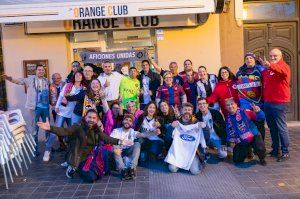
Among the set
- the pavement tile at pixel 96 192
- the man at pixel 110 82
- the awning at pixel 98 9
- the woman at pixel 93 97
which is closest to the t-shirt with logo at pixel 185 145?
the pavement tile at pixel 96 192

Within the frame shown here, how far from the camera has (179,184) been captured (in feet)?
18.4

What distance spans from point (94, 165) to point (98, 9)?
3.33 meters

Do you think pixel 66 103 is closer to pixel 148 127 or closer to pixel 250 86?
pixel 148 127

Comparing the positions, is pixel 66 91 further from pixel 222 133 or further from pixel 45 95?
pixel 222 133

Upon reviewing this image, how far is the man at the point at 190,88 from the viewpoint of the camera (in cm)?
746

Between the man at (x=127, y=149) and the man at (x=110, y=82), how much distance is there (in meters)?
0.92

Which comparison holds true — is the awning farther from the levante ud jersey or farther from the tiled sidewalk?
the tiled sidewalk

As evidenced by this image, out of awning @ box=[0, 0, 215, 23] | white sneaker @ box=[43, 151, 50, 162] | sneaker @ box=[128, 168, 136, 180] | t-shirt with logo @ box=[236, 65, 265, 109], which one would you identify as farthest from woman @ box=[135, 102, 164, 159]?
awning @ box=[0, 0, 215, 23]

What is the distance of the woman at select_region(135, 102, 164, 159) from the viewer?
665cm

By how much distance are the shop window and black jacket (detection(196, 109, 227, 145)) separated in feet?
11.6

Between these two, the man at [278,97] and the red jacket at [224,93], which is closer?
the man at [278,97]

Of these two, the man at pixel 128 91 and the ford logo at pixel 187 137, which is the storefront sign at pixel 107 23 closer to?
the man at pixel 128 91

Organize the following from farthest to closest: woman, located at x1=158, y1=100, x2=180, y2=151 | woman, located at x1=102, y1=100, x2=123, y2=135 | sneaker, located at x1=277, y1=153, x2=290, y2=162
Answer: woman, located at x1=102, y1=100, x2=123, y2=135 < woman, located at x1=158, y1=100, x2=180, y2=151 < sneaker, located at x1=277, y1=153, x2=290, y2=162

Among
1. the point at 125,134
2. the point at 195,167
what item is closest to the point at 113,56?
the point at 125,134
